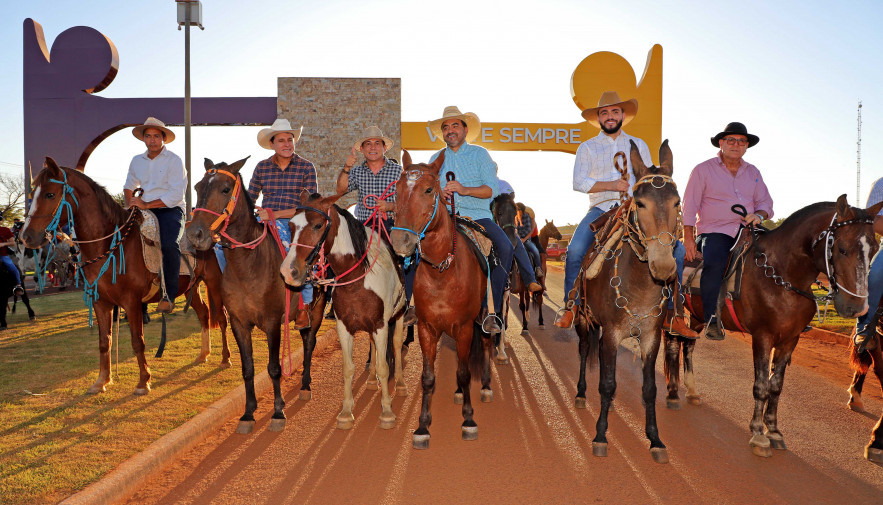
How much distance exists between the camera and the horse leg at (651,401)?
187 inches

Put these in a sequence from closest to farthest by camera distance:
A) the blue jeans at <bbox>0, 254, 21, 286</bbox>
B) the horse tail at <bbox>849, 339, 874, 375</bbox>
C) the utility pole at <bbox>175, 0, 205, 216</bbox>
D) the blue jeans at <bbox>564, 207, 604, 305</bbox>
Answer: the horse tail at <bbox>849, 339, 874, 375</bbox> < the blue jeans at <bbox>564, 207, 604, 305</bbox> < the blue jeans at <bbox>0, 254, 21, 286</bbox> < the utility pole at <bbox>175, 0, 205, 216</bbox>

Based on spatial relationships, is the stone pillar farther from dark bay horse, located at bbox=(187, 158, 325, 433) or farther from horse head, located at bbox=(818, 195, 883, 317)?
horse head, located at bbox=(818, 195, 883, 317)

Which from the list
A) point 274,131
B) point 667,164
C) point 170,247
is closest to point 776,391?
point 667,164

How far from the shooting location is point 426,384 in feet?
17.9

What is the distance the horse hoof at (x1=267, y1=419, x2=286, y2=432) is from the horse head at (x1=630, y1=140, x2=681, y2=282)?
3.83 meters

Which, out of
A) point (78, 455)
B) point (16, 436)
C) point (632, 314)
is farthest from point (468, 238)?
point (16, 436)

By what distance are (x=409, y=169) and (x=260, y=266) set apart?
6.84 feet

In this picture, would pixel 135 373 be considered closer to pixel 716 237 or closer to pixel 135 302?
pixel 135 302

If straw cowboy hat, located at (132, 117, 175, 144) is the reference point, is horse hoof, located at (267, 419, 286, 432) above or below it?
below

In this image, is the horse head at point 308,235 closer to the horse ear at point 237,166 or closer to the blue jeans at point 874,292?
the horse ear at point 237,166

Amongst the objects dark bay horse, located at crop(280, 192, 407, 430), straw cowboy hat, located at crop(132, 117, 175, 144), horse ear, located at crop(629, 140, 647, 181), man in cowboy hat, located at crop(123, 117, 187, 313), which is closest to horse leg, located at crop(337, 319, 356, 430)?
dark bay horse, located at crop(280, 192, 407, 430)

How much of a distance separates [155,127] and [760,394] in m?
7.74

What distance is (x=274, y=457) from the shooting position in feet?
16.0

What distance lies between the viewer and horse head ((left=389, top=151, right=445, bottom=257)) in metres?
4.53
